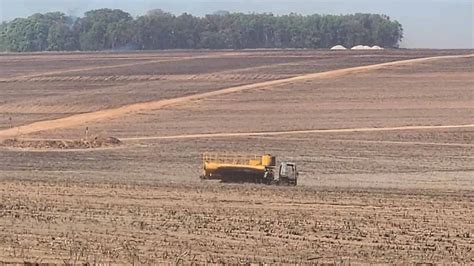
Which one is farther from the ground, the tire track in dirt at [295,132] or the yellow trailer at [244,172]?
the yellow trailer at [244,172]

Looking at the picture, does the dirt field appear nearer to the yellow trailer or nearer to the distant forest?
the yellow trailer

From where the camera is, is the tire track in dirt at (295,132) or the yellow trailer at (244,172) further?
the tire track in dirt at (295,132)

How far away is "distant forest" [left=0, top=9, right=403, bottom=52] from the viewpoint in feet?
363

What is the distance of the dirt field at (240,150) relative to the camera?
52.0 feet

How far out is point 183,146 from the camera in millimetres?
36438

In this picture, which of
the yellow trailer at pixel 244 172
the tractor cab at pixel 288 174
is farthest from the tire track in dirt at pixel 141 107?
the tractor cab at pixel 288 174

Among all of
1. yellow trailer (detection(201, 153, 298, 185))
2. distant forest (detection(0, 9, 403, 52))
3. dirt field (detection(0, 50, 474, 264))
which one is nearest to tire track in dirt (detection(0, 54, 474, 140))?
dirt field (detection(0, 50, 474, 264))

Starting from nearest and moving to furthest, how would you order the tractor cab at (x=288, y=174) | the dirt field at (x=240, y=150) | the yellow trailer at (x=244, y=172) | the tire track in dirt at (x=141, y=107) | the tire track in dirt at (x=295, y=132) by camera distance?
the dirt field at (x=240, y=150) → the tractor cab at (x=288, y=174) → the yellow trailer at (x=244, y=172) → the tire track in dirt at (x=295, y=132) → the tire track in dirt at (x=141, y=107)

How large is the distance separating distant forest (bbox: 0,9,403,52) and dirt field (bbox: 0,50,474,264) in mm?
34753

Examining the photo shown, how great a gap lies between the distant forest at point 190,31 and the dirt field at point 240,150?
114ft

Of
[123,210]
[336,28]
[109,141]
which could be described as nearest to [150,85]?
[109,141]

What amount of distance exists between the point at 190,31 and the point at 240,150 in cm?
7749

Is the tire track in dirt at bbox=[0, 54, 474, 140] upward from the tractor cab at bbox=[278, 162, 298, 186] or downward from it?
downward

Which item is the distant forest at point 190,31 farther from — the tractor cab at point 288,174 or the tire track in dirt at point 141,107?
the tractor cab at point 288,174
